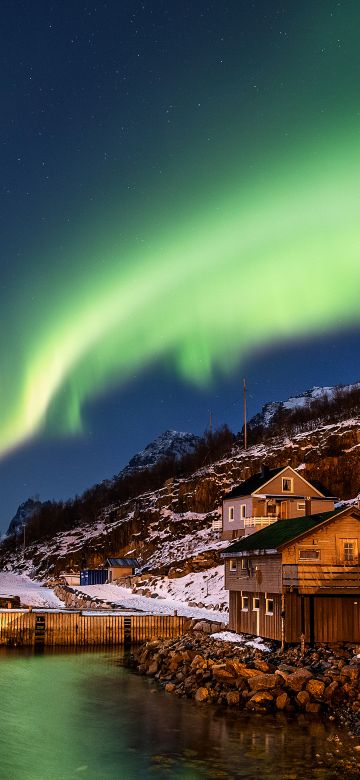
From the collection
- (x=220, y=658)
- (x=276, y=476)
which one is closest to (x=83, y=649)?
(x=220, y=658)

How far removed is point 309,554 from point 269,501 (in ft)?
123

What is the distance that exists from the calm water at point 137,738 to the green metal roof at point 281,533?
385 inches

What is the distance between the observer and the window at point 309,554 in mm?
39000

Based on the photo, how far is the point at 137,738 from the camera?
91.6 feet

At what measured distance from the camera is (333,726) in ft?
A: 91.9

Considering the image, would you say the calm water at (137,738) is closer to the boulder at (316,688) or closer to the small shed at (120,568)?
the boulder at (316,688)

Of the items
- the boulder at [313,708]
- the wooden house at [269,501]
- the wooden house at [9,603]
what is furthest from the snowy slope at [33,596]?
the boulder at [313,708]

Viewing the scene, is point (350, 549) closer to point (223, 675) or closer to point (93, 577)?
point (223, 675)

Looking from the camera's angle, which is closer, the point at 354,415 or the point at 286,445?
the point at 286,445

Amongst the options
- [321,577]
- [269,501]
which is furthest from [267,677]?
[269,501]

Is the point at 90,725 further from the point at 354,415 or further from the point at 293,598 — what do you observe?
the point at 354,415

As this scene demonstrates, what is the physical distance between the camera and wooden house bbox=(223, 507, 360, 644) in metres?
38.3

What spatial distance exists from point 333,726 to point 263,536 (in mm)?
17308

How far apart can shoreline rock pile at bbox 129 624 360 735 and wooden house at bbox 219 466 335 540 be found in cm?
3447
